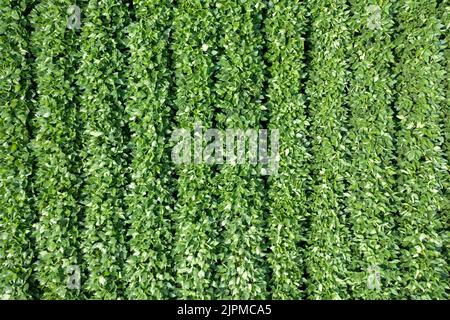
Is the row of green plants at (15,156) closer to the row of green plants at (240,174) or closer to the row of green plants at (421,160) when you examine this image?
the row of green plants at (240,174)

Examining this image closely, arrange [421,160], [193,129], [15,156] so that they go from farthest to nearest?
[421,160] → [193,129] → [15,156]

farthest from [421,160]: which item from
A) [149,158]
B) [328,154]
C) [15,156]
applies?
[15,156]

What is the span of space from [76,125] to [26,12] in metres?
0.82

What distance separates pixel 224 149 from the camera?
2469 millimetres

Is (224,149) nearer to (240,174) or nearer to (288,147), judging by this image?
(240,174)

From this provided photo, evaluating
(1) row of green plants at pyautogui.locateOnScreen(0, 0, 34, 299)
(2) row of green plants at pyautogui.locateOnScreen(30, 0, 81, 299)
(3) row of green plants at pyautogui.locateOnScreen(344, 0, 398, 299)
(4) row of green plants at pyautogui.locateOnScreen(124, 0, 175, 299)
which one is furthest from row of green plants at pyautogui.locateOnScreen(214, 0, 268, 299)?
(1) row of green plants at pyautogui.locateOnScreen(0, 0, 34, 299)

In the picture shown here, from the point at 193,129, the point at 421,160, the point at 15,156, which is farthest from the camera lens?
the point at 421,160

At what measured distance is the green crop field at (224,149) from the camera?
7.67 ft

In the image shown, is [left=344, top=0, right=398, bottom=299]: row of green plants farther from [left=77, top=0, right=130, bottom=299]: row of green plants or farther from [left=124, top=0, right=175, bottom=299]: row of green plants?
[left=77, top=0, right=130, bottom=299]: row of green plants

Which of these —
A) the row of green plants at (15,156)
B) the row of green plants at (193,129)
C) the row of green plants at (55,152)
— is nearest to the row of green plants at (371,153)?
the row of green plants at (193,129)

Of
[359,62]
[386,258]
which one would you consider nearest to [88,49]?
[359,62]

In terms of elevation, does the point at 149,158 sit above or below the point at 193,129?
below

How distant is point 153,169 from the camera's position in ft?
7.83

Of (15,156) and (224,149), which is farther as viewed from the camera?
(224,149)
